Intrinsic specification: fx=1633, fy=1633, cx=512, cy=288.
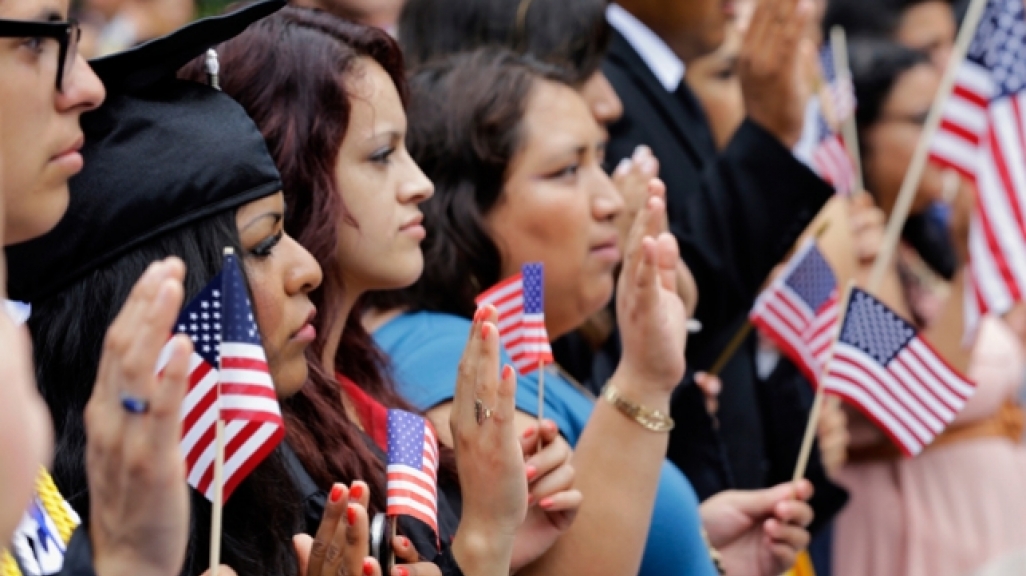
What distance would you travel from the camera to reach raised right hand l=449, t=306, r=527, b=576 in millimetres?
2523

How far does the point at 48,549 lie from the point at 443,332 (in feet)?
4.97

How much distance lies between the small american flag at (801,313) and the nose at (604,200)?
599 millimetres

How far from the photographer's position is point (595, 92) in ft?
14.0

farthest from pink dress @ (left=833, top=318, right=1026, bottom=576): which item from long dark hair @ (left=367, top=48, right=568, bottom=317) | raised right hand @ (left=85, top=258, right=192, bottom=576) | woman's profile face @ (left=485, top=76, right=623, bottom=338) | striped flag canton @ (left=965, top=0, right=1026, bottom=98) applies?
raised right hand @ (left=85, top=258, right=192, bottom=576)

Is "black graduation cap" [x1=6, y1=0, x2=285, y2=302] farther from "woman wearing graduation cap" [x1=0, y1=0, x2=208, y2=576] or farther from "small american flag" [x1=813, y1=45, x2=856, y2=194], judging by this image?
"small american flag" [x1=813, y1=45, x2=856, y2=194]

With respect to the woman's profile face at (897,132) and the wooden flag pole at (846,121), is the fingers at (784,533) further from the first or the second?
the woman's profile face at (897,132)

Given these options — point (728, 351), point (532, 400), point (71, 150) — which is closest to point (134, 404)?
point (71, 150)

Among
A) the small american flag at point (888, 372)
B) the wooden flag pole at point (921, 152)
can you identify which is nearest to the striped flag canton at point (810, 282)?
the small american flag at point (888, 372)

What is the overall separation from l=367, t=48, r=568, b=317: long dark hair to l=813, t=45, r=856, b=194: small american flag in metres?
1.72

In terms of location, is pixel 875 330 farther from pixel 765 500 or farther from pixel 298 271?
pixel 298 271

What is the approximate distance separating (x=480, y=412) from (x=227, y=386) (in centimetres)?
57

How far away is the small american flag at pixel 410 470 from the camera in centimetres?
245

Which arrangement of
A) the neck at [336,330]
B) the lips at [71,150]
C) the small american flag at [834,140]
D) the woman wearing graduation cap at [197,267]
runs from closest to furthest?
the lips at [71,150] < the woman wearing graduation cap at [197,267] < the neck at [336,330] < the small american flag at [834,140]

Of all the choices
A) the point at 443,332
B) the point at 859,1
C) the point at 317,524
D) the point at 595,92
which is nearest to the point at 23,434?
the point at 317,524
